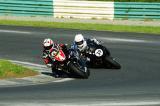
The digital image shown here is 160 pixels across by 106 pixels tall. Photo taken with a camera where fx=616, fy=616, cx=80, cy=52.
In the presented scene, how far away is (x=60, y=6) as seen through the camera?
42219 mm

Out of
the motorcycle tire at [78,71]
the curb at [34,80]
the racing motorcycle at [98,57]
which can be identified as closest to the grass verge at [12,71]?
the curb at [34,80]

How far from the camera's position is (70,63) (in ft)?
67.6

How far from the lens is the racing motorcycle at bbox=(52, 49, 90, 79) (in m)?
20.5

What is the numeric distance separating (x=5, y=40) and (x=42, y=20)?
32.5 feet

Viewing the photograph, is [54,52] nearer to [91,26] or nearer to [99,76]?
[99,76]

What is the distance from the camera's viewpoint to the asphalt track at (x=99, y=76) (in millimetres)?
15141

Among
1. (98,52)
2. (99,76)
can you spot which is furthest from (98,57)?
(99,76)

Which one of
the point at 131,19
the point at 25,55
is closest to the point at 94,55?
the point at 25,55

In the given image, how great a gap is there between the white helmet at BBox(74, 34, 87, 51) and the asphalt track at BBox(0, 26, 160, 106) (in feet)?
3.15

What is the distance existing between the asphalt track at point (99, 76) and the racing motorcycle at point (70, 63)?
1.74 feet

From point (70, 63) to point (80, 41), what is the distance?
1.86 metres

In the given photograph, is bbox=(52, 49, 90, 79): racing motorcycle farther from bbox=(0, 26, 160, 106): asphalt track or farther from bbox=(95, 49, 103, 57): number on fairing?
bbox=(95, 49, 103, 57): number on fairing

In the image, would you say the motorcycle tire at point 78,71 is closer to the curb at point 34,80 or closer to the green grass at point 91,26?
the curb at point 34,80

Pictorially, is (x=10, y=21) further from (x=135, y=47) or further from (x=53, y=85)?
(x=53, y=85)
